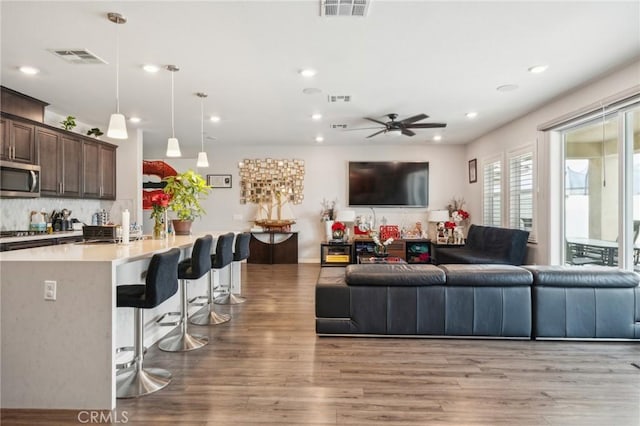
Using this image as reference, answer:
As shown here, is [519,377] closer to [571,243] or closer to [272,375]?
[272,375]

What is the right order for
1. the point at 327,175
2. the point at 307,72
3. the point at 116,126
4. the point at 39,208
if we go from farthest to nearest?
the point at 327,175, the point at 39,208, the point at 307,72, the point at 116,126

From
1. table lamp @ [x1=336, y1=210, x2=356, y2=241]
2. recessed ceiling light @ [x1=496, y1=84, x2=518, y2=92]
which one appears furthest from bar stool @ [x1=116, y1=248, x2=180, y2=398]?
table lamp @ [x1=336, y1=210, x2=356, y2=241]

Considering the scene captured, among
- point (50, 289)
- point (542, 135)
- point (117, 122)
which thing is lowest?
point (50, 289)

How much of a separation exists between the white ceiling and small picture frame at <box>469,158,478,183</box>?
2083 millimetres

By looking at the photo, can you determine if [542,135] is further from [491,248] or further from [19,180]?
[19,180]

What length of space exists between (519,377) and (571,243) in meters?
3.04

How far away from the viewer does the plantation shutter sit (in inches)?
214

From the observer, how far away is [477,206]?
290 inches

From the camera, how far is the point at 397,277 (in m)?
3.35

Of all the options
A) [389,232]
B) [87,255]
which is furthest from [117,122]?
[389,232]

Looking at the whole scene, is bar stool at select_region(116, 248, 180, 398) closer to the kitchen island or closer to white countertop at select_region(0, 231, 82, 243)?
the kitchen island

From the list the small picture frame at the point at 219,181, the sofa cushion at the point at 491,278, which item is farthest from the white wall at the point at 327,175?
the sofa cushion at the point at 491,278

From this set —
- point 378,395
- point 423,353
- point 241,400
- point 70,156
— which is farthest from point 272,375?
point 70,156

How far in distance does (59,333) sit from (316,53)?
3.00 metres
